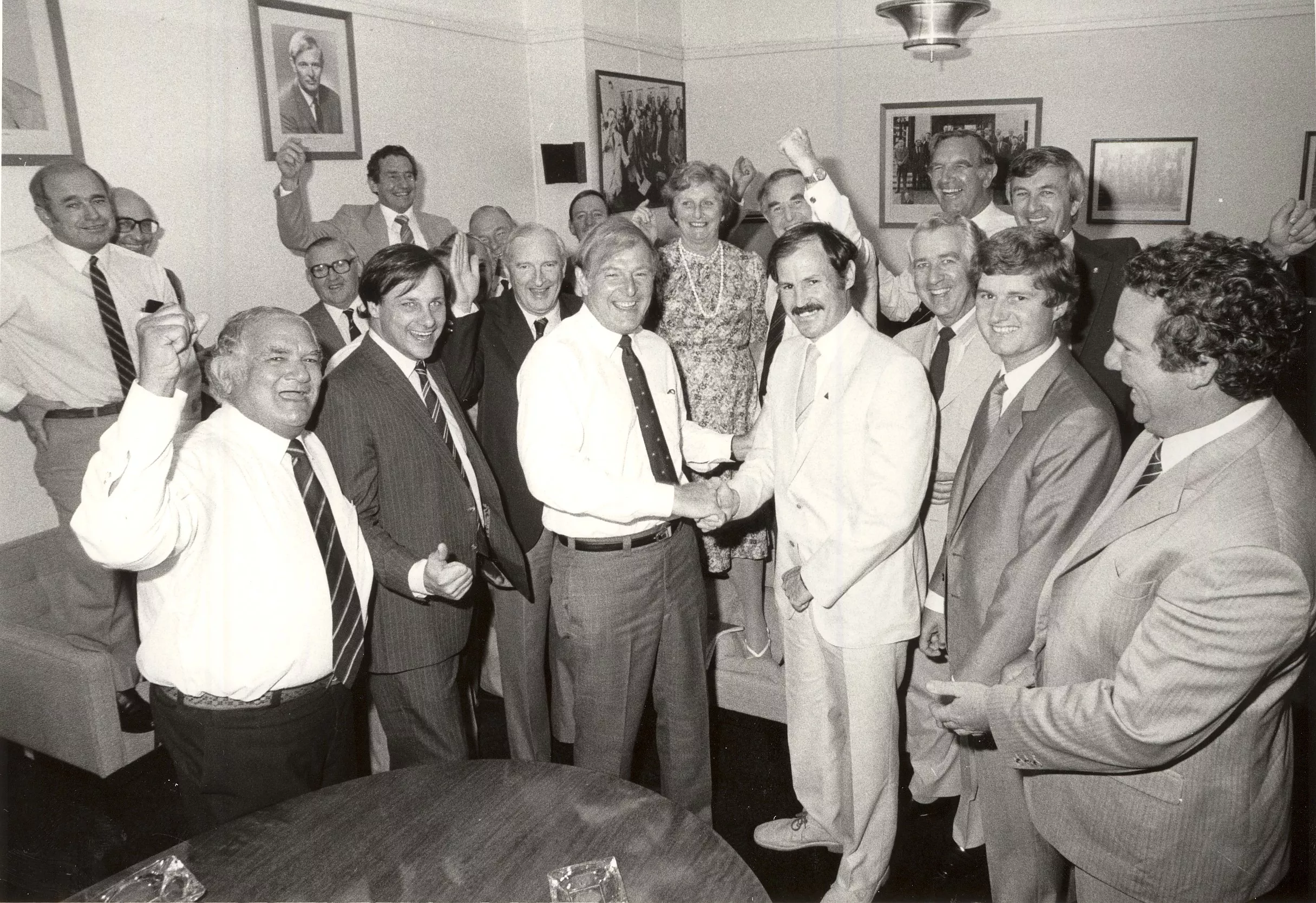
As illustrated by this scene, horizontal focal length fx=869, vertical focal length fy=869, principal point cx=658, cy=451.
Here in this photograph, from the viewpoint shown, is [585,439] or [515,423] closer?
[585,439]

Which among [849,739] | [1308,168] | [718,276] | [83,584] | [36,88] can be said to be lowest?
[849,739]

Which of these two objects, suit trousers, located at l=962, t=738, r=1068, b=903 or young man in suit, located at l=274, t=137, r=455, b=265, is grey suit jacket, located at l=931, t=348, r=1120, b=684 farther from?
young man in suit, located at l=274, t=137, r=455, b=265

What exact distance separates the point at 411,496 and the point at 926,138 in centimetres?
639

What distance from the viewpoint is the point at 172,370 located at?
5.44ft

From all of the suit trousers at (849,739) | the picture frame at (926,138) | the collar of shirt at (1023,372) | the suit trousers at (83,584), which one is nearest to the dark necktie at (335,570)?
the suit trousers at (849,739)

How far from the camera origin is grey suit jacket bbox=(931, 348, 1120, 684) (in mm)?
2059

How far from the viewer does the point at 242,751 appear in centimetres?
197

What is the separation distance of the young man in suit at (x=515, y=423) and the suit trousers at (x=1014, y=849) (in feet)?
4.87

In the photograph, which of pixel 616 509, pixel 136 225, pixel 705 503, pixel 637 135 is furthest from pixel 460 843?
pixel 637 135

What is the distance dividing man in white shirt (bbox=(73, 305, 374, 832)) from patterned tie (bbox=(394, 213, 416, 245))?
10.4 feet

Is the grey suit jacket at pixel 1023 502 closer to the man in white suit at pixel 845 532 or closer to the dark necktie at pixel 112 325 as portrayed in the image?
the man in white suit at pixel 845 532

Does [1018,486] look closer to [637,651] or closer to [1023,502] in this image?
[1023,502]

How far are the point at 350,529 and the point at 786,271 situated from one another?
1.35 meters

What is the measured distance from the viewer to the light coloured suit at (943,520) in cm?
264
